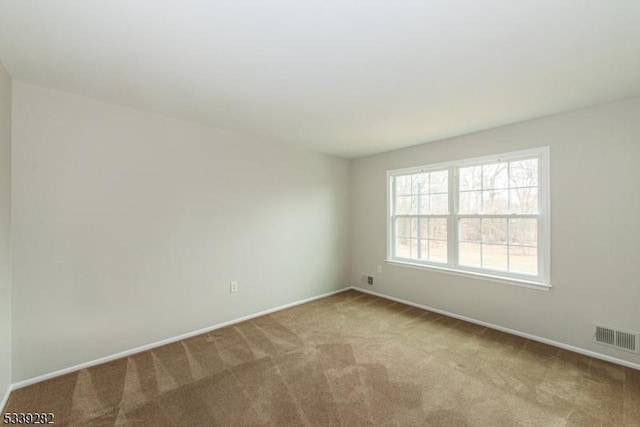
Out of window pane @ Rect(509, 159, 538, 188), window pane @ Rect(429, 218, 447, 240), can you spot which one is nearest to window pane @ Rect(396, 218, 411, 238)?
window pane @ Rect(429, 218, 447, 240)

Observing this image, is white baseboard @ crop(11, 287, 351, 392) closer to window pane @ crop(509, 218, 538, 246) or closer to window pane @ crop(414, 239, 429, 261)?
window pane @ crop(414, 239, 429, 261)

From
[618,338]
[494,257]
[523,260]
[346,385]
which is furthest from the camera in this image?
[494,257]

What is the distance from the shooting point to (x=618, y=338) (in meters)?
2.51

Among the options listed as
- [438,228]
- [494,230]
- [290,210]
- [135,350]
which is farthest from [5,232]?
[494,230]

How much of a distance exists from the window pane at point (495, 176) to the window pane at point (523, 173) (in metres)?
0.05

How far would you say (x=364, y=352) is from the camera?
8.91 feet

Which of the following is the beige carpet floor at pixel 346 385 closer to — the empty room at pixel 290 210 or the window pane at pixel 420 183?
the empty room at pixel 290 210

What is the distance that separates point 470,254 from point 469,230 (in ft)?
1.02

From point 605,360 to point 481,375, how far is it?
4.24 feet

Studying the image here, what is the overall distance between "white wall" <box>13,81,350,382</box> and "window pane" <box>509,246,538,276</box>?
279 cm

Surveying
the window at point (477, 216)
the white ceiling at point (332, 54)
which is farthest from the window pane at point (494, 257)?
the white ceiling at point (332, 54)

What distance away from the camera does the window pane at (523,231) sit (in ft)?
10.1

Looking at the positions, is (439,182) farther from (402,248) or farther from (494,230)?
(402,248)

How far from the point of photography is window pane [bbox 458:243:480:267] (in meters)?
3.52
